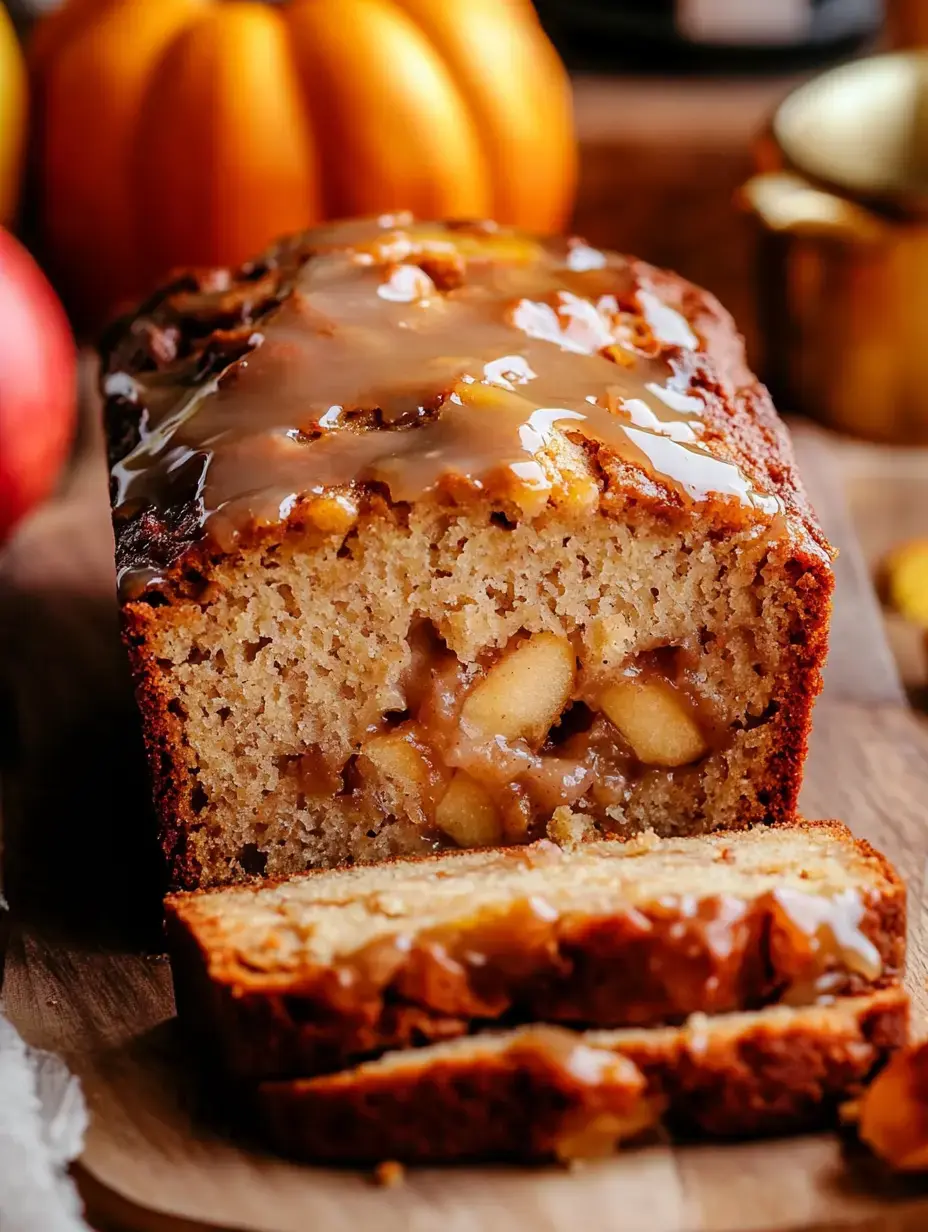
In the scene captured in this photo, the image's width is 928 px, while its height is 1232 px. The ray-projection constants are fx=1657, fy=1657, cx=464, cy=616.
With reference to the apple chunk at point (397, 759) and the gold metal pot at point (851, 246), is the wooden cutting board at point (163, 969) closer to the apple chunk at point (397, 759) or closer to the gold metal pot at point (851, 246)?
the gold metal pot at point (851, 246)

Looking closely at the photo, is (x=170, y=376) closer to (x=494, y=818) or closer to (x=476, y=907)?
(x=494, y=818)

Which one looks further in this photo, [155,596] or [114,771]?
[114,771]

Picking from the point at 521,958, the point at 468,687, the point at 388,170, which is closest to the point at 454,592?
the point at 468,687

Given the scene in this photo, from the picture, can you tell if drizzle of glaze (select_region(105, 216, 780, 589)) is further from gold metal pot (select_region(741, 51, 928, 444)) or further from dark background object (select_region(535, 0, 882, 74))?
dark background object (select_region(535, 0, 882, 74))

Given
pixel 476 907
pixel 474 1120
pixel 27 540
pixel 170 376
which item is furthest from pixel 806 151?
pixel 474 1120

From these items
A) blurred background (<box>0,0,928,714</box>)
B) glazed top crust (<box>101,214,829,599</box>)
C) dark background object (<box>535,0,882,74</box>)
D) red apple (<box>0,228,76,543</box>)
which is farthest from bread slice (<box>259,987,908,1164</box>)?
dark background object (<box>535,0,882,74</box>)

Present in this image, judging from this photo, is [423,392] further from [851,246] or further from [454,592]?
[851,246]

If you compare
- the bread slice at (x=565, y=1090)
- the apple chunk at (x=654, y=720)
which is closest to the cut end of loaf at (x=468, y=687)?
the apple chunk at (x=654, y=720)
